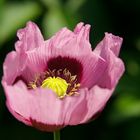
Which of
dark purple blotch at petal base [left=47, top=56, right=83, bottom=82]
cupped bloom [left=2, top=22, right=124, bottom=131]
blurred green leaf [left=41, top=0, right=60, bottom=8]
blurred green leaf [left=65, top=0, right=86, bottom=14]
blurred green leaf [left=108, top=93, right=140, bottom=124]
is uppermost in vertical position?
cupped bloom [left=2, top=22, right=124, bottom=131]

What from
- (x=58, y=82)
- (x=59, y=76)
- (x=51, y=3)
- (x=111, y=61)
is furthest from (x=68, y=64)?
(x=51, y=3)

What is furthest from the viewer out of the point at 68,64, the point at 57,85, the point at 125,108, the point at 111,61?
the point at 125,108

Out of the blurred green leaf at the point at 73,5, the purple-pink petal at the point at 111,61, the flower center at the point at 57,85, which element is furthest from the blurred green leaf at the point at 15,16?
the purple-pink petal at the point at 111,61

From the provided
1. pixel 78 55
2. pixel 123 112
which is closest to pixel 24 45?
pixel 78 55

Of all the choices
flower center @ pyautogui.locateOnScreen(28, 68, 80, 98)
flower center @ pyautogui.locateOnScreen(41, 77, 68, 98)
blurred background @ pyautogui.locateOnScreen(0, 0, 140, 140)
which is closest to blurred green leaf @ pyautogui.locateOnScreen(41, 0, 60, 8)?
blurred background @ pyautogui.locateOnScreen(0, 0, 140, 140)

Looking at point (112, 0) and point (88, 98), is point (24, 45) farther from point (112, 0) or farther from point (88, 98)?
point (112, 0)

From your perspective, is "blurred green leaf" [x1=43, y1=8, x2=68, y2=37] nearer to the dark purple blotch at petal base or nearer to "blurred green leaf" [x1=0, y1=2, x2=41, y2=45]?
"blurred green leaf" [x1=0, y1=2, x2=41, y2=45]

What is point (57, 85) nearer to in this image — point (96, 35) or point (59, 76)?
point (59, 76)
